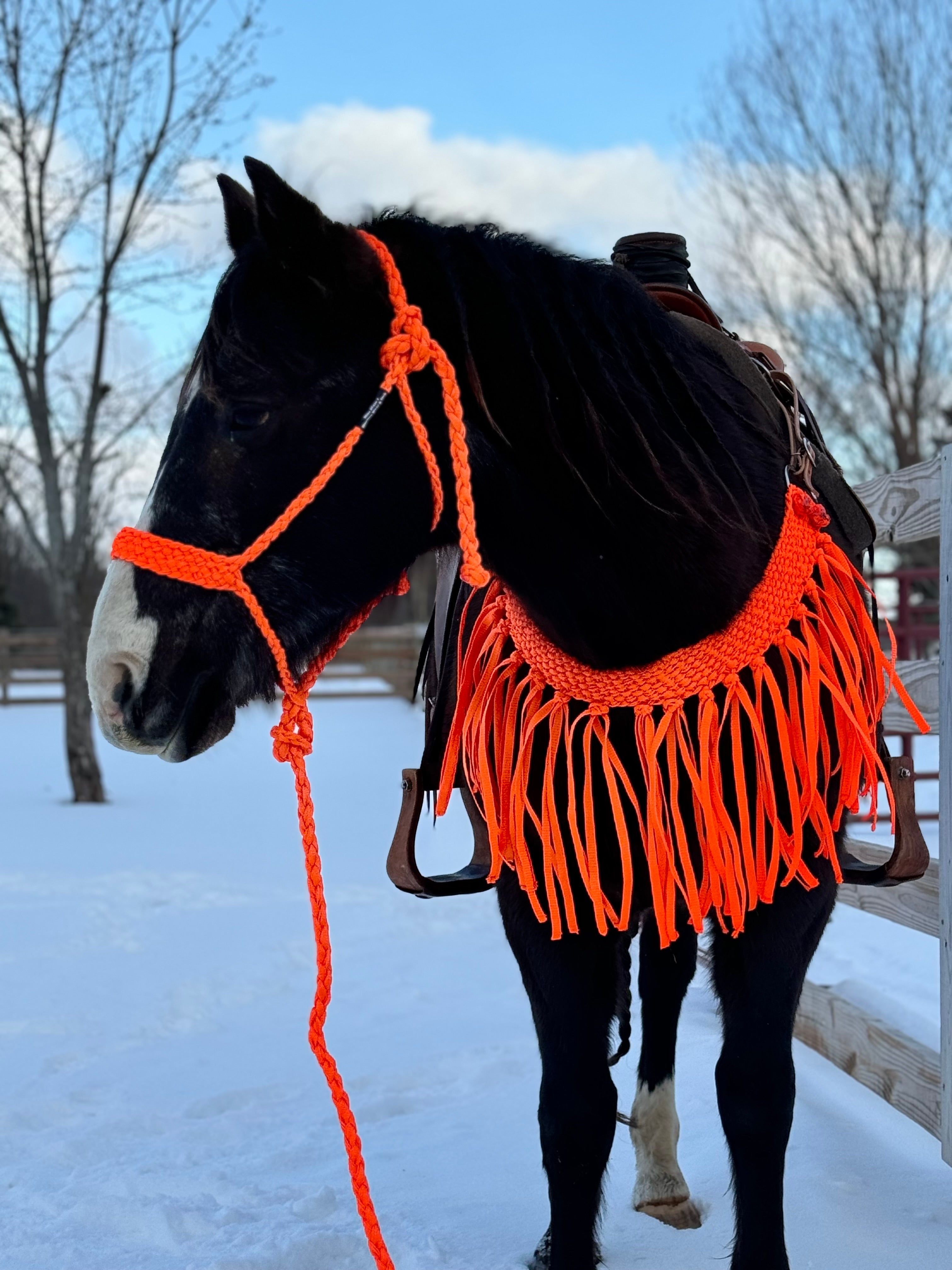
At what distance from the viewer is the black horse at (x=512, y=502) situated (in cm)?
145

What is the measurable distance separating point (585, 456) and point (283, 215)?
511mm

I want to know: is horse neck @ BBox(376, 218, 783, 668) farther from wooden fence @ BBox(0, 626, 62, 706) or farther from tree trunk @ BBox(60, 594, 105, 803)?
wooden fence @ BBox(0, 626, 62, 706)

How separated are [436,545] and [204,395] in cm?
38

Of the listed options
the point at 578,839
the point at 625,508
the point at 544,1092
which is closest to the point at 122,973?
the point at 544,1092

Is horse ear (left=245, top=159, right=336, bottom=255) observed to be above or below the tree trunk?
above

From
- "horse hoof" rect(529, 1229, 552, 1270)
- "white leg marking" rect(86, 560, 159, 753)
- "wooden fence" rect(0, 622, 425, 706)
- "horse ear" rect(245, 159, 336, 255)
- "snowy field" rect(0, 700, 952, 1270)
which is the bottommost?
"snowy field" rect(0, 700, 952, 1270)

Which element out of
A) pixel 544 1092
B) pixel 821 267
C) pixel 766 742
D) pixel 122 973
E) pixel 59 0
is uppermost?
pixel 59 0

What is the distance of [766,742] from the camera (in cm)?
170

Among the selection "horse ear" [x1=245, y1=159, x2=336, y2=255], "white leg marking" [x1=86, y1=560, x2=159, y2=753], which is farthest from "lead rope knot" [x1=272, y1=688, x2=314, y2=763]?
"horse ear" [x1=245, y1=159, x2=336, y2=255]

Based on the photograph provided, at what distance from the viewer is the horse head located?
4.71 feet

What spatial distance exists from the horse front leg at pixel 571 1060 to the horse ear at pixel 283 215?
1.05 meters

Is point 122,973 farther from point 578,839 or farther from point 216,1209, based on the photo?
point 578,839

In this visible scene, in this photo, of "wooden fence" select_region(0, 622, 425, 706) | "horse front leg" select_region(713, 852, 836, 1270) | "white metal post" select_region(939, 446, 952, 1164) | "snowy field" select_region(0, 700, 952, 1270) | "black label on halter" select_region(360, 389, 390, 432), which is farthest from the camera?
"wooden fence" select_region(0, 622, 425, 706)

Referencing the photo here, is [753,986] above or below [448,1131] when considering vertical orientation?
above
